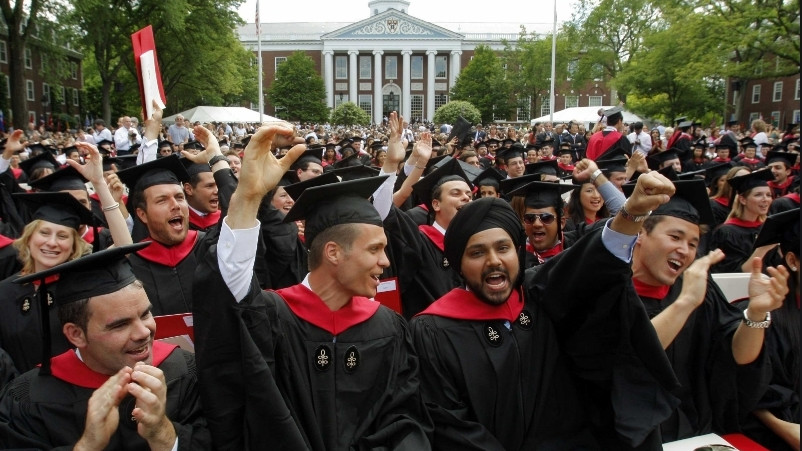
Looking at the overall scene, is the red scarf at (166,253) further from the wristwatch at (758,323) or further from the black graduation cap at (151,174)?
the wristwatch at (758,323)

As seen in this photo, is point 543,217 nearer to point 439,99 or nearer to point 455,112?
point 455,112

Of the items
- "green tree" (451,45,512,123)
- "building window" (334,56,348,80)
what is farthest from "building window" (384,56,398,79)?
"green tree" (451,45,512,123)

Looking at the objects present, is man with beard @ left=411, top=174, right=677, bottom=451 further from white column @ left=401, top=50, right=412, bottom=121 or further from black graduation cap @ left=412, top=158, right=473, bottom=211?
white column @ left=401, top=50, right=412, bottom=121

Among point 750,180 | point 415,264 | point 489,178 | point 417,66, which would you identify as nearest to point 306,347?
point 415,264

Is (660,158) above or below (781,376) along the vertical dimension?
above

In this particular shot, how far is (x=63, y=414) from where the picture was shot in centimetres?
245

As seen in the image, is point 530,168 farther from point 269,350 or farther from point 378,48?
point 378,48

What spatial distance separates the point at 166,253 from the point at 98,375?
5.75 ft

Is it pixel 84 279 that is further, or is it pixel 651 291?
pixel 651 291

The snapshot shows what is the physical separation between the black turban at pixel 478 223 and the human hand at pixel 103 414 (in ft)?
5.17

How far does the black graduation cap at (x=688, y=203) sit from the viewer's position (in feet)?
11.3

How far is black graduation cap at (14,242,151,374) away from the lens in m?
2.54

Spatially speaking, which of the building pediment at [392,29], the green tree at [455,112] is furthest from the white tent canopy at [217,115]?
the building pediment at [392,29]

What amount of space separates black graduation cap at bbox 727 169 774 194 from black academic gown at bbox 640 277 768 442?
11.5ft
